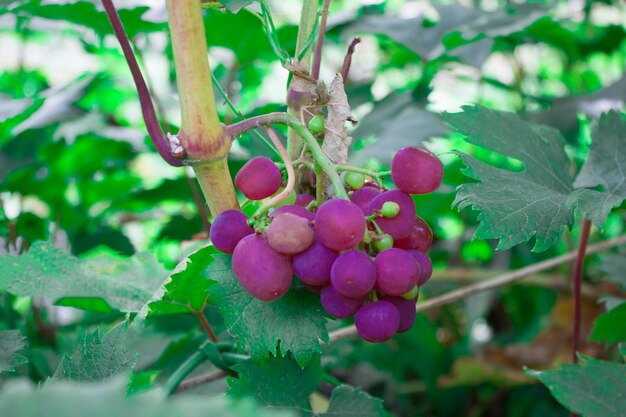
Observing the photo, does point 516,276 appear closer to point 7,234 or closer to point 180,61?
point 180,61

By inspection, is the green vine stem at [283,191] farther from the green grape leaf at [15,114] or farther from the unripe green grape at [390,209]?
the green grape leaf at [15,114]

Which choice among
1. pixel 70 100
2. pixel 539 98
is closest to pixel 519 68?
pixel 539 98

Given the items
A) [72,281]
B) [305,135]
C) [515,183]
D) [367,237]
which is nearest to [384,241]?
[367,237]

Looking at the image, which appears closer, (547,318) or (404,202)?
(404,202)

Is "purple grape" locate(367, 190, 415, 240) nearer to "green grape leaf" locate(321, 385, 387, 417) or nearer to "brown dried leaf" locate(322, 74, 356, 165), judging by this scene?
"brown dried leaf" locate(322, 74, 356, 165)

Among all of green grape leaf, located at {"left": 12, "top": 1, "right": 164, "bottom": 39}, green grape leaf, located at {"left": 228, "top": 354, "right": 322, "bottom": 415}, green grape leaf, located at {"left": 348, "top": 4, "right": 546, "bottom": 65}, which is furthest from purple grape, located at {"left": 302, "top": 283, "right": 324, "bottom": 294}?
green grape leaf, located at {"left": 348, "top": 4, "right": 546, "bottom": 65}
